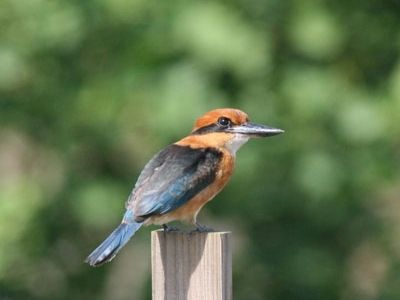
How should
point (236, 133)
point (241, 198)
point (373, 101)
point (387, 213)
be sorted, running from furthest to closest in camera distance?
point (387, 213) < point (241, 198) < point (373, 101) < point (236, 133)

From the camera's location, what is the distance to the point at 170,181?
3865 millimetres

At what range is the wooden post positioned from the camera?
3162 mm

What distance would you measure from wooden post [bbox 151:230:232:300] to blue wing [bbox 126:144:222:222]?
556mm

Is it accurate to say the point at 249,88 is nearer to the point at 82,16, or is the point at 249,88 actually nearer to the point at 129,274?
the point at 82,16

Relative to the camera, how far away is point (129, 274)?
772 centimetres

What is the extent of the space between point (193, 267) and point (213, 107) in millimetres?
2893

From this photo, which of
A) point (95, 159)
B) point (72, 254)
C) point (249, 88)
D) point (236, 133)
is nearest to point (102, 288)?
point (72, 254)

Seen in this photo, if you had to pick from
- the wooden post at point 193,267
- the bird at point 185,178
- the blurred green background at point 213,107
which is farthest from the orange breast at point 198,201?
the blurred green background at point 213,107

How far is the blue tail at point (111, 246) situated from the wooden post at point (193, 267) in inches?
12.1

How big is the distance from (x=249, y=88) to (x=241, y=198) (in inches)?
27.9

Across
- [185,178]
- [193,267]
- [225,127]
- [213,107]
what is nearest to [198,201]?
[185,178]

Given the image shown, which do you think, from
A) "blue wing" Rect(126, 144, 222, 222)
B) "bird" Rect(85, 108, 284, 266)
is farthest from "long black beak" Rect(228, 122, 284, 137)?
"blue wing" Rect(126, 144, 222, 222)

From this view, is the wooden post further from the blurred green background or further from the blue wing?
the blurred green background

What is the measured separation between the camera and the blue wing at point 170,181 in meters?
3.81
